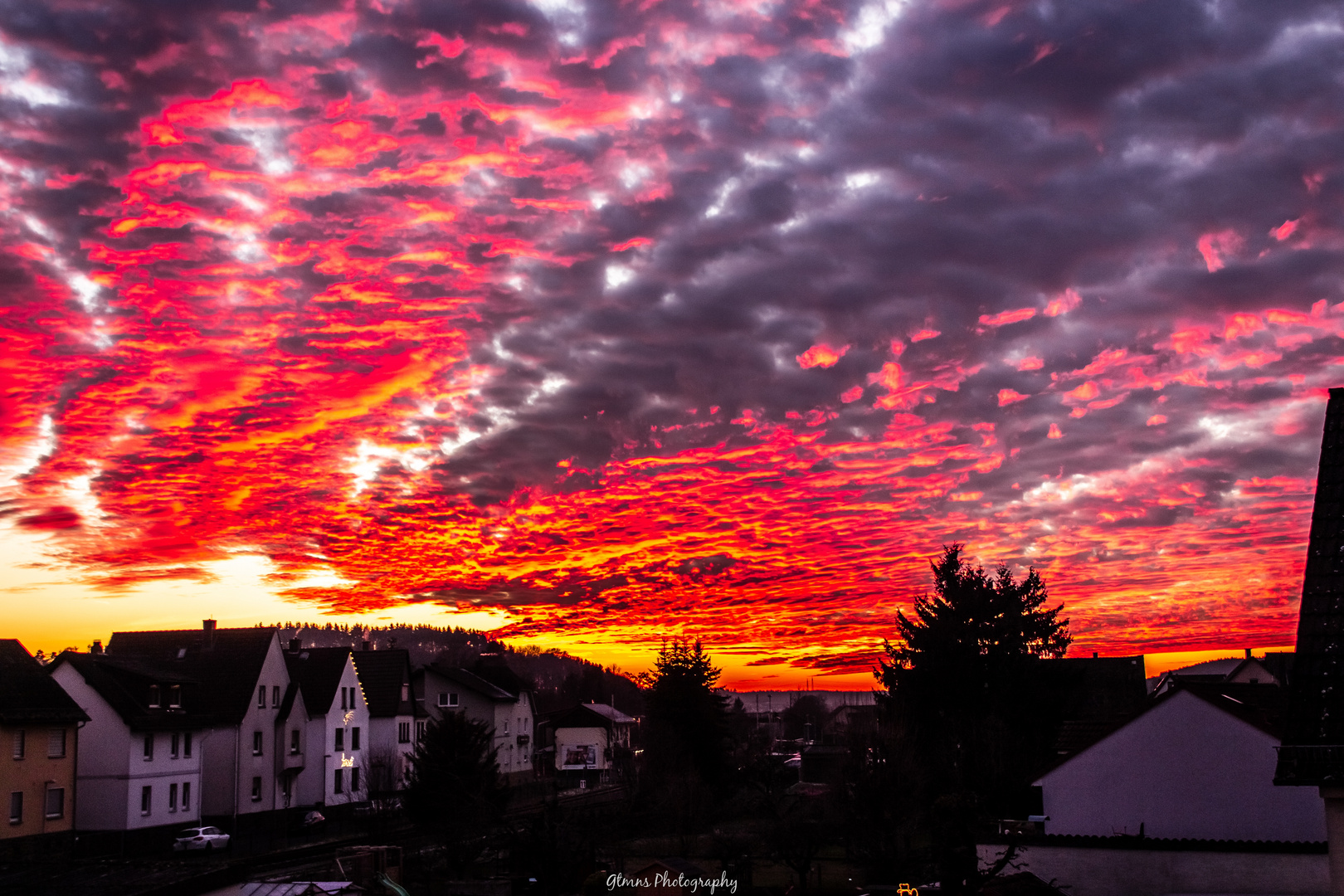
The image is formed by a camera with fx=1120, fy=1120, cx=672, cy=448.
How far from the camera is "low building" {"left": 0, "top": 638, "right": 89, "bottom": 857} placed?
153 ft

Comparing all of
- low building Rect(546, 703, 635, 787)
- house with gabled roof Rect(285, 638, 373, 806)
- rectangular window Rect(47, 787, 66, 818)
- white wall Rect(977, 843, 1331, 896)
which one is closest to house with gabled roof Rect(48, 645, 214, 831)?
rectangular window Rect(47, 787, 66, 818)

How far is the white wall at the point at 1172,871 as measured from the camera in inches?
930

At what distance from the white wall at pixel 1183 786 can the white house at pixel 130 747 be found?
42345mm

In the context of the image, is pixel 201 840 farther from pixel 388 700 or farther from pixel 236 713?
pixel 388 700

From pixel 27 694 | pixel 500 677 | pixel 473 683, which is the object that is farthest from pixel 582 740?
pixel 27 694

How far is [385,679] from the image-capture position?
8031cm

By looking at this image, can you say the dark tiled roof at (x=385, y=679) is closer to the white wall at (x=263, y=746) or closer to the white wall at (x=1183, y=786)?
the white wall at (x=263, y=746)

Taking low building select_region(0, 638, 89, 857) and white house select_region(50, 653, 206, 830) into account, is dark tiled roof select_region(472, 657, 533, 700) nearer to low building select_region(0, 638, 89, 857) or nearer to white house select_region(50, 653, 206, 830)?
white house select_region(50, 653, 206, 830)

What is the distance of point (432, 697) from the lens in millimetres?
92750

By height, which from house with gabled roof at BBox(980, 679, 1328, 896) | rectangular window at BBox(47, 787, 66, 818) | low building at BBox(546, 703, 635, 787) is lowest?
low building at BBox(546, 703, 635, 787)

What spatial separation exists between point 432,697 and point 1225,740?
233 feet

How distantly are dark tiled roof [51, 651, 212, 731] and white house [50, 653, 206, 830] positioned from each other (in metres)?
0.04

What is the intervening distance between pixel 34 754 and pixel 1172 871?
45450mm

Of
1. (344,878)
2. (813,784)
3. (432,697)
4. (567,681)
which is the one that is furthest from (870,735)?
(567,681)
